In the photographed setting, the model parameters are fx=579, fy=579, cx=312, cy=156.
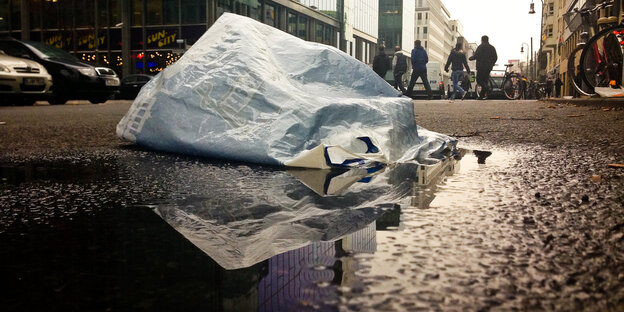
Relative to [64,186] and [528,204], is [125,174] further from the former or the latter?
[528,204]

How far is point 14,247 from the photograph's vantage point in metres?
1.32

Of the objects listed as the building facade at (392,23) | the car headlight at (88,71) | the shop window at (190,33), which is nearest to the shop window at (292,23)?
the shop window at (190,33)

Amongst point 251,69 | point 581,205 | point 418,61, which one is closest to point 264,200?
point 581,205

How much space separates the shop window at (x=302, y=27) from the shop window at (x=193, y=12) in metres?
9.90

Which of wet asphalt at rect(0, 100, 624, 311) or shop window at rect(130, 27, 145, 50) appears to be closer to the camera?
wet asphalt at rect(0, 100, 624, 311)

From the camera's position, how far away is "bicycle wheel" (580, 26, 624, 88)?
8555 millimetres

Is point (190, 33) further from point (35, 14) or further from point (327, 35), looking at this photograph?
point (327, 35)

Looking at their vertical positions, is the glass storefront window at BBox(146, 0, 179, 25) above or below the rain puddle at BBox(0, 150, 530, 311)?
above

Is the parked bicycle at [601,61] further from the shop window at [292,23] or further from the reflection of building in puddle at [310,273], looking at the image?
the shop window at [292,23]

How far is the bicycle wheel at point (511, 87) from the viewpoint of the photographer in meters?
19.0

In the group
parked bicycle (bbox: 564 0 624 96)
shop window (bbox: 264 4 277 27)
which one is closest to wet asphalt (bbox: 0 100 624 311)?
parked bicycle (bbox: 564 0 624 96)

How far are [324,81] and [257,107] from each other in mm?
496

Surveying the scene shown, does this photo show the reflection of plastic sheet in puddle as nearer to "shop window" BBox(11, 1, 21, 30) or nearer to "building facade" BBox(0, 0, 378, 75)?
"building facade" BBox(0, 0, 378, 75)

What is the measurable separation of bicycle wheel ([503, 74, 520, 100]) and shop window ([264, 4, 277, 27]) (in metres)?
19.2
